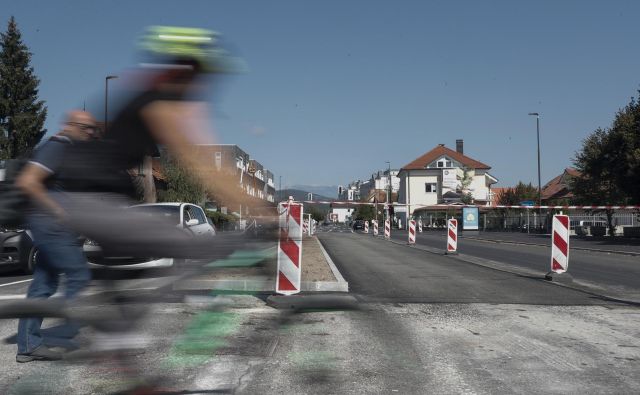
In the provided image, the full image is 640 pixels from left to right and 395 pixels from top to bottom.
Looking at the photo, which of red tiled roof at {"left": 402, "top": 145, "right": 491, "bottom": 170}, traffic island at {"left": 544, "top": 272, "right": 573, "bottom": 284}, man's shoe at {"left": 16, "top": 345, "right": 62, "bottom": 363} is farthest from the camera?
red tiled roof at {"left": 402, "top": 145, "right": 491, "bottom": 170}

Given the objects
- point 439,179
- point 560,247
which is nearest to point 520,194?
point 439,179

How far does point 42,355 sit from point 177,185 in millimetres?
1333

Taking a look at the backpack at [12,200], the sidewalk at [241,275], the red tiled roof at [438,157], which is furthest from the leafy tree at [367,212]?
the backpack at [12,200]

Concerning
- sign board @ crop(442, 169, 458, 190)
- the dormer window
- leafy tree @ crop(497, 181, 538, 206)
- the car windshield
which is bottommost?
the car windshield

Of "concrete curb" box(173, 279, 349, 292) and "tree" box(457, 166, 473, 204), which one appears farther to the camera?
"tree" box(457, 166, 473, 204)

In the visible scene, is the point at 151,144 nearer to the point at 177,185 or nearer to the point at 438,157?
the point at 177,185

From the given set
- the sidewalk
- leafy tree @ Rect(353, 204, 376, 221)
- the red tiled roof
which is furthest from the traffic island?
leafy tree @ Rect(353, 204, 376, 221)

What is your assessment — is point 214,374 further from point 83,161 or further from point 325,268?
point 325,268

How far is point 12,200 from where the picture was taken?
8.23 feet

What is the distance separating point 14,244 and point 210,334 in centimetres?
1074

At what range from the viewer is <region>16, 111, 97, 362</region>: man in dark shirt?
8.02 ft

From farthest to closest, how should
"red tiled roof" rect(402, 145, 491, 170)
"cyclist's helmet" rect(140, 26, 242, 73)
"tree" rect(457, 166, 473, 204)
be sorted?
"red tiled roof" rect(402, 145, 491, 170)
"tree" rect(457, 166, 473, 204)
"cyclist's helmet" rect(140, 26, 242, 73)

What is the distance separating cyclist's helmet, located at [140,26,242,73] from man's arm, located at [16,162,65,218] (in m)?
0.68

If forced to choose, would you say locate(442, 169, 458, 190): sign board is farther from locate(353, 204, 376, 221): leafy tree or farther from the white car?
the white car
